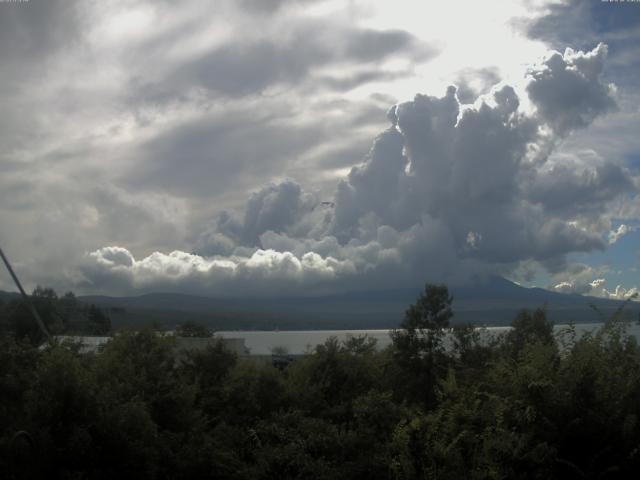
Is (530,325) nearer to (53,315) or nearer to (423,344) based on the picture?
(423,344)

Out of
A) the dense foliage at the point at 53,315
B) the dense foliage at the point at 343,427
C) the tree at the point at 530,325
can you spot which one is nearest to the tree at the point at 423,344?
the tree at the point at 530,325

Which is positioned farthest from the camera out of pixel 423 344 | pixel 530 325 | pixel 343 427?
pixel 530 325

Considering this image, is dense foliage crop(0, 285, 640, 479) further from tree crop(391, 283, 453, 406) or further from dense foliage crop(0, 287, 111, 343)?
dense foliage crop(0, 287, 111, 343)

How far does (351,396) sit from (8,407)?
12889 millimetres

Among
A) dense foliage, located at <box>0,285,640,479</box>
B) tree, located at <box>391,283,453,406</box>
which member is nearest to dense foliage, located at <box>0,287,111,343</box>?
tree, located at <box>391,283,453,406</box>

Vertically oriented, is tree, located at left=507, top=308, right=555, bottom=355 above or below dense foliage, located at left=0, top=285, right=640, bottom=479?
above

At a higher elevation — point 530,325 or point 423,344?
point 530,325

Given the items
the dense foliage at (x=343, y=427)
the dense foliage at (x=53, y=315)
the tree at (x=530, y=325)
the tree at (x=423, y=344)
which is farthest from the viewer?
the dense foliage at (x=53, y=315)

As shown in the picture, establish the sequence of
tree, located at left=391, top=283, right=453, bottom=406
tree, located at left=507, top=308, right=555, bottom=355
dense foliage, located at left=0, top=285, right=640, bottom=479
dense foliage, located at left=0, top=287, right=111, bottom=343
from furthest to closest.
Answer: dense foliage, located at left=0, top=287, right=111, bottom=343 → tree, located at left=507, top=308, right=555, bottom=355 → tree, located at left=391, top=283, right=453, bottom=406 → dense foliage, located at left=0, top=285, right=640, bottom=479

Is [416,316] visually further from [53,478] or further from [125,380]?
[53,478]

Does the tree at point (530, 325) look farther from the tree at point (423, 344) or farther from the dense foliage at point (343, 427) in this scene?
the dense foliage at point (343, 427)

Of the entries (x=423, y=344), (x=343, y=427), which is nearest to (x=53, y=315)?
(x=423, y=344)

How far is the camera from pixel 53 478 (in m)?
18.3

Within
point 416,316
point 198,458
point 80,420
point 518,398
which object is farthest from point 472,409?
point 416,316
